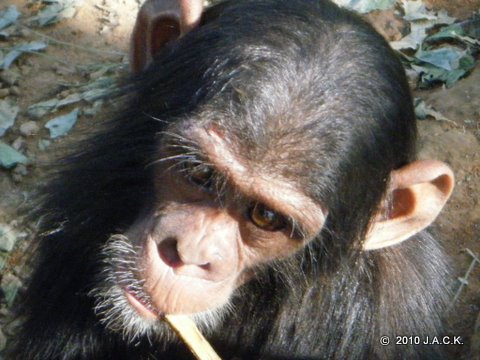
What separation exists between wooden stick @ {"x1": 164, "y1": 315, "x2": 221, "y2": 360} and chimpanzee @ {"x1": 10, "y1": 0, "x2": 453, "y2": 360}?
90 mm

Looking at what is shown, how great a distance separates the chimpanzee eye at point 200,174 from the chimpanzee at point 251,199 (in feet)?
0.04

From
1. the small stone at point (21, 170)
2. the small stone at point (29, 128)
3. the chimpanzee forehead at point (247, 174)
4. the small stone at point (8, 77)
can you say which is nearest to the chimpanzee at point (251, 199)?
the chimpanzee forehead at point (247, 174)

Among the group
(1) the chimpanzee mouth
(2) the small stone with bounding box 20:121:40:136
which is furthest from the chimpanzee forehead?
(2) the small stone with bounding box 20:121:40:136

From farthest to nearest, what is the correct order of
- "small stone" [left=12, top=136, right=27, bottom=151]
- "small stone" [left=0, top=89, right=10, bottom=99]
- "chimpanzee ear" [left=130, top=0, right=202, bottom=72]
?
1. "small stone" [left=0, top=89, right=10, bottom=99]
2. "small stone" [left=12, top=136, right=27, bottom=151]
3. "chimpanzee ear" [left=130, top=0, right=202, bottom=72]

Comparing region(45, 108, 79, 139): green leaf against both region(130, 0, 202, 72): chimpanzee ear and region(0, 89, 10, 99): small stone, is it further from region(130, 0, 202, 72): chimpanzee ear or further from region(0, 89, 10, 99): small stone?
region(130, 0, 202, 72): chimpanzee ear

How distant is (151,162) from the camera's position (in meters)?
5.28

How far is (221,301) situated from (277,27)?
157cm

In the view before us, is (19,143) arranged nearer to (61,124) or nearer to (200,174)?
(61,124)

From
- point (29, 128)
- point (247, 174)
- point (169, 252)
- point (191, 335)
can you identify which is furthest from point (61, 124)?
point (247, 174)

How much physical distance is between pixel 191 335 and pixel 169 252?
647 mm

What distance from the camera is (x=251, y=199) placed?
16.1 ft

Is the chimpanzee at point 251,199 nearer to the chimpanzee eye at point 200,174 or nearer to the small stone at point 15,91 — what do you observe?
the chimpanzee eye at point 200,174

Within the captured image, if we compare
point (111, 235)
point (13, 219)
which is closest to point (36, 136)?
point (13, 219)

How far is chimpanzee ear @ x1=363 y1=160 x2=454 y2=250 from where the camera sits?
509 centimetres
